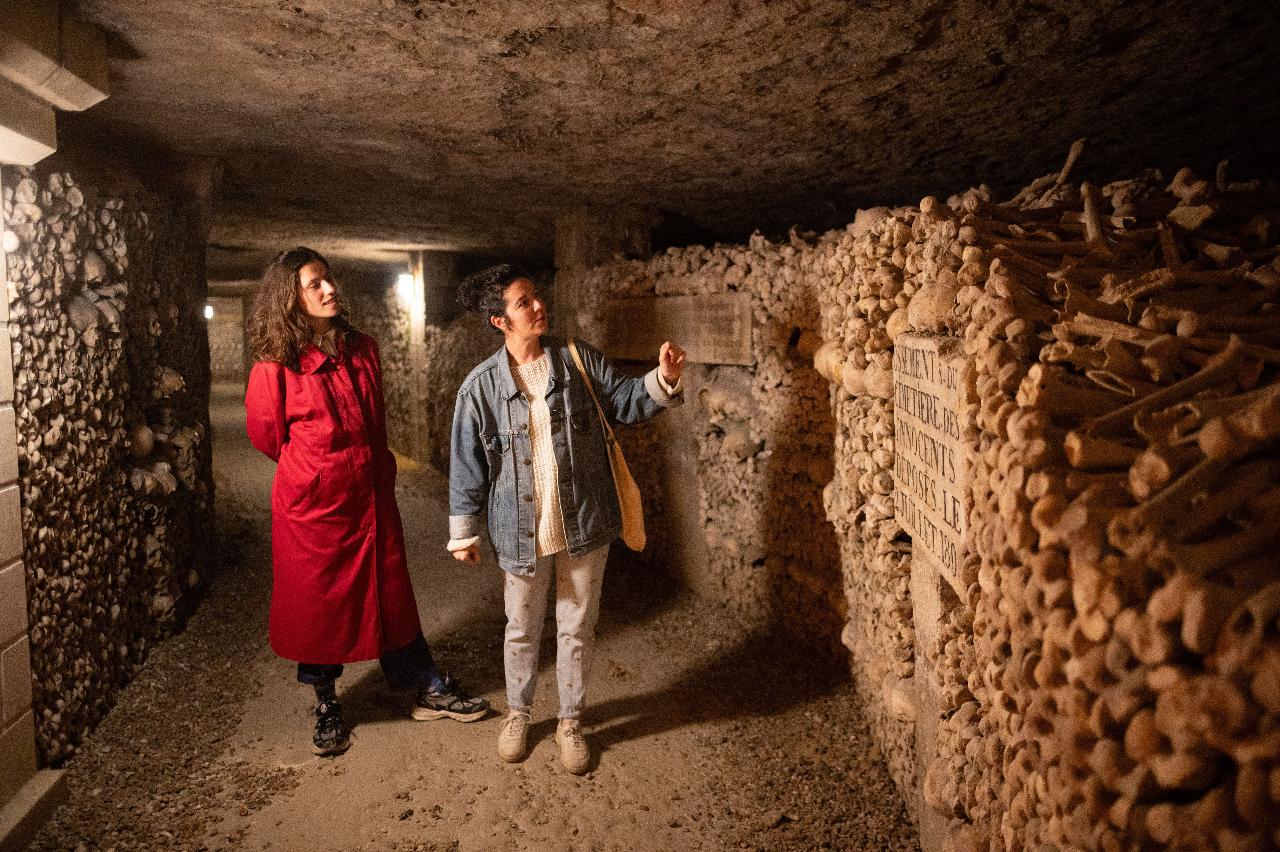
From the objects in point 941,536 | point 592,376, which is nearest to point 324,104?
point 592,376

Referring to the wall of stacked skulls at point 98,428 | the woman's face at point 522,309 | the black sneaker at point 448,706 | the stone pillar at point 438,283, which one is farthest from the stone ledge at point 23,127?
the stone pillar at point 438,283

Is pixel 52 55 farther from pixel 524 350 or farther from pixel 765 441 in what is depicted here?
pixel 765 441

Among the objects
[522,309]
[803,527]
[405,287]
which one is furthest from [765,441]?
[405,287]

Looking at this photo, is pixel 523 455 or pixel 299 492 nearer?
pixel 523 455

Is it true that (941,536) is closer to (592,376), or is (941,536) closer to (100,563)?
(592,376)

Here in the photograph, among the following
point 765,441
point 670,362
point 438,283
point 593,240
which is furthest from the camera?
point 438,283

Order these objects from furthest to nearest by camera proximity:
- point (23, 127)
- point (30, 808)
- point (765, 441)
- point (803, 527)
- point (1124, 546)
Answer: point (765, 441)
point (803, 527)
point (30, 808)
point (23, 127)
point (1124, 546)

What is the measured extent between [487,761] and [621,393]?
150cm

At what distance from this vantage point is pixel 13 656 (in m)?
2.76

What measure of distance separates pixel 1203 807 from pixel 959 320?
4.10ft

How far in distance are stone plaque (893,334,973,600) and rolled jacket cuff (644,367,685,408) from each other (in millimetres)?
778

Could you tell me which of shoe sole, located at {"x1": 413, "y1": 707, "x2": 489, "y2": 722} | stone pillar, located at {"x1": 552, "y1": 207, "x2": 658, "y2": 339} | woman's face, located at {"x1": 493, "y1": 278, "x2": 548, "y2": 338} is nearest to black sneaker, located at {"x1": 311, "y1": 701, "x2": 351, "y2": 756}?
shoe sole, located at {"x1": 413, "y1": 707, "x2": 489, "y2": 722}

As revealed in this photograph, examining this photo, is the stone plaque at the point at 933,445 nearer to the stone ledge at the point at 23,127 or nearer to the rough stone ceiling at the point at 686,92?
the rough stone ceiling at the point at 686,92

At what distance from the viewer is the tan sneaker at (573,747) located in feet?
9.98
